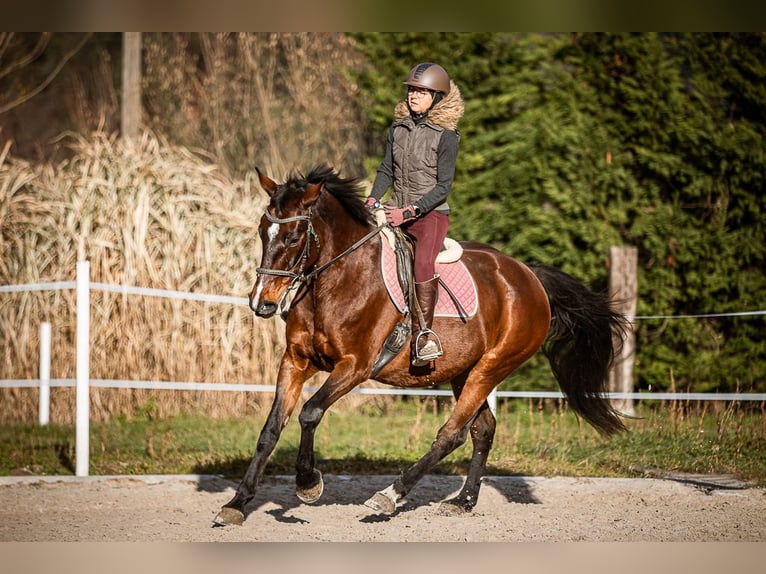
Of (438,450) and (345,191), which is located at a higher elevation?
(345,191)

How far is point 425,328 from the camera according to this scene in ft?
22.2

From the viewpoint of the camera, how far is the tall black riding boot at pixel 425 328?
672 cm

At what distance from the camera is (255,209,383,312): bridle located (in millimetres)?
5996

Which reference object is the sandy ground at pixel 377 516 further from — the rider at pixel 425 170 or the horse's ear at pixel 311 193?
the horse's ear at pixel 311 193

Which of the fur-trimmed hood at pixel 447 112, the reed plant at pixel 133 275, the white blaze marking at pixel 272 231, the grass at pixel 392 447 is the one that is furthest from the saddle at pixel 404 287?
the reed plant at pixel 133 275

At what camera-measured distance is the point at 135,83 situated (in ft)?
55.7

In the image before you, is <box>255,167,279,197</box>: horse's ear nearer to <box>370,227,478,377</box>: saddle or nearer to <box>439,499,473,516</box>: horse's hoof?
<box>370,227,478,377</box>: saddle

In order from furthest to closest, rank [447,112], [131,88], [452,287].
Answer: [131,88] → [452,287] → [447,112]

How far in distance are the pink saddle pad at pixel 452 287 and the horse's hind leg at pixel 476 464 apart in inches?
39.5

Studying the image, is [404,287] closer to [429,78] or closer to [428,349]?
[428,349]

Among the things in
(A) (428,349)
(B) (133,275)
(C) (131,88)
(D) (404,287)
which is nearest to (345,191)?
(D) (404,287)

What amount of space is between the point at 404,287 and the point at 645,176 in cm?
658

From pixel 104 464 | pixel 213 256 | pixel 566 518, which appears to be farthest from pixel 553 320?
pixel 213 256
